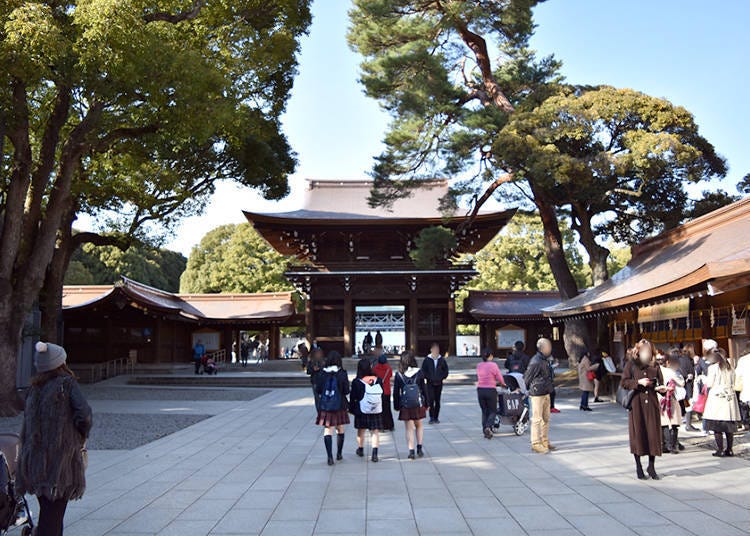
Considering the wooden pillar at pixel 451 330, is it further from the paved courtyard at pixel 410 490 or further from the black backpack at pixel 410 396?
the black backpack at pixel 410 396

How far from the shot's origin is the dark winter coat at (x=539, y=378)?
26.2 feet

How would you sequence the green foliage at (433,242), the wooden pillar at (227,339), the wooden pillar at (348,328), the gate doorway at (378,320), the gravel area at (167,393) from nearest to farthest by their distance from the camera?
the gravel area at (167,393), the green foliage at (433,242), the wooden pillar at (348,328), the gate doorway at (378,320), the wooden pillar at (227,339)

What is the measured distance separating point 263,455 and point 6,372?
7.39m

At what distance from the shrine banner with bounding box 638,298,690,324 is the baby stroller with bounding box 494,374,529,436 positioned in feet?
12.9

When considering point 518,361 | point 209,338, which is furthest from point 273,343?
point 518,361

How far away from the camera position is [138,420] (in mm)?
12352

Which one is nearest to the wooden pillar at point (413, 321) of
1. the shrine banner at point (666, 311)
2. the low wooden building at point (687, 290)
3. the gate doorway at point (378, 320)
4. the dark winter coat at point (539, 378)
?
the gate doorway at point (378, 320)

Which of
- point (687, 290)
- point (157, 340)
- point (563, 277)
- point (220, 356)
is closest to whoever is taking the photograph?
point (687, 290)

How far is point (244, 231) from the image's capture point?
133 ft

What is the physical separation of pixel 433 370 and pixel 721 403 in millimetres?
4663

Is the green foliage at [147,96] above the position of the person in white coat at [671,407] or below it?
above

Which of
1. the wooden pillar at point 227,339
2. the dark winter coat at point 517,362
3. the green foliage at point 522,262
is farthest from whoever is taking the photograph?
the green foliage at point 522,262

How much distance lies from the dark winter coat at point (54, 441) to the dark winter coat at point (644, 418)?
16.3 feet

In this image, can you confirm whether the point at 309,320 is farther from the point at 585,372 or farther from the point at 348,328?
the point at 585,372
